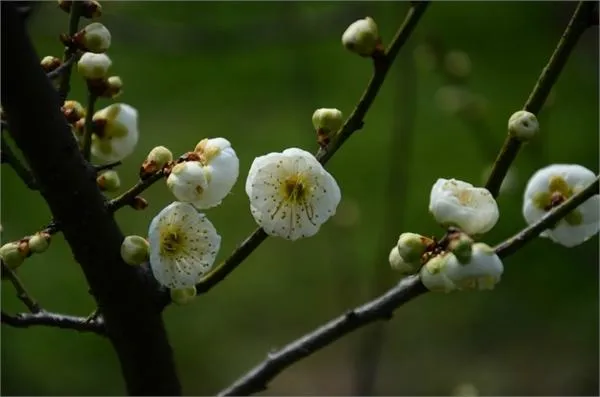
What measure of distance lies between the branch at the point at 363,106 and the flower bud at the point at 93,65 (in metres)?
0.22

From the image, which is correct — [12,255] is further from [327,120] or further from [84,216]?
[327,120]

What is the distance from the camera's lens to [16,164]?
656 millimetres

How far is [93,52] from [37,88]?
0.40 feet

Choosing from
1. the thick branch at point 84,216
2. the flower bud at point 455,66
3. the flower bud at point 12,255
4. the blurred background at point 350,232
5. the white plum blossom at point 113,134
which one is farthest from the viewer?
the blurred background at point 350,232

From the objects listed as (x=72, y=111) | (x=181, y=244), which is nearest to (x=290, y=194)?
(x=181, y=244)

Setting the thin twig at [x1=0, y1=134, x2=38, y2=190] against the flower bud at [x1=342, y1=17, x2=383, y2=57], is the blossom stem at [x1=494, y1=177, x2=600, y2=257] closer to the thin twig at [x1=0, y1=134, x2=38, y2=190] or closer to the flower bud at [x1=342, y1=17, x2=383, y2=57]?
the flower bud at [x1=342, y1=17, x2=383, y2=57]

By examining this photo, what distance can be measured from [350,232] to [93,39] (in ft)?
5.71

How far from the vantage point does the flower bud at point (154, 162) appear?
68 centimetres

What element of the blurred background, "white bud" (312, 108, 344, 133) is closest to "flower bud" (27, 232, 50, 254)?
"white bud" (312, 108, 344, 133)

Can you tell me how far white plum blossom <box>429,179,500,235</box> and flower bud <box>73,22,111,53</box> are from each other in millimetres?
310

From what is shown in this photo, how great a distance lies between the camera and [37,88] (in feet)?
1.95

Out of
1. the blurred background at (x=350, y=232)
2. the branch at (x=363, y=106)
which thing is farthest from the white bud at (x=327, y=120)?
the blurred background at (x=350, y=232)

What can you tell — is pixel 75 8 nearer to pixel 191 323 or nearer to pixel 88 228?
pixel 88 228

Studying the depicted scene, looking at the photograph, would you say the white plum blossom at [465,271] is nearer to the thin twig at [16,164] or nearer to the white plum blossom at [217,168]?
the white plum blossom at [217,168]
